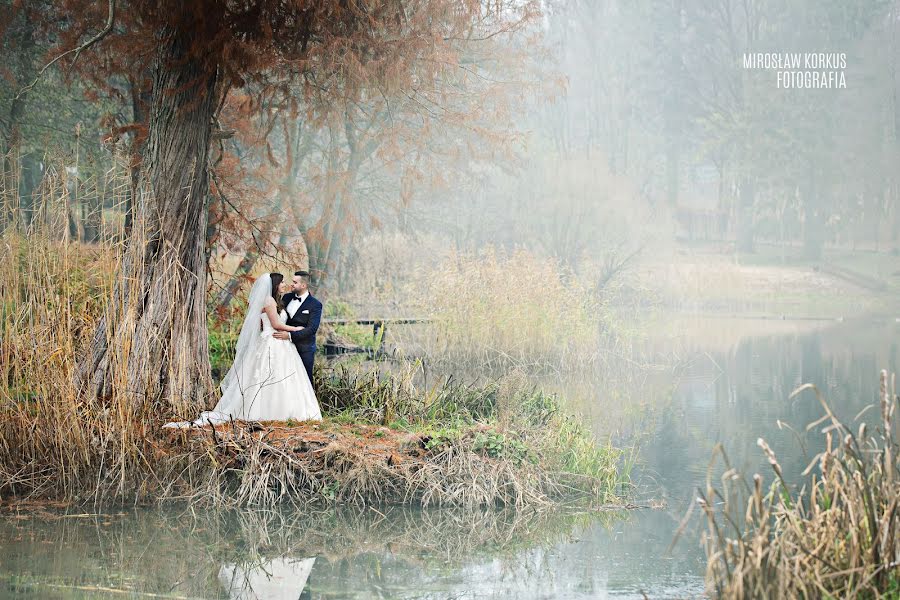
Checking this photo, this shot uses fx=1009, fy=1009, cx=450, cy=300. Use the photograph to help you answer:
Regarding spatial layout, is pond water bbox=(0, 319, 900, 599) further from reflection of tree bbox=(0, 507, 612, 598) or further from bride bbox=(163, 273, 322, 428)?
bride bbox=(163, 273, 322, 428)

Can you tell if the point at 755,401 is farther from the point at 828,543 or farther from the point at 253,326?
the point at 828,543

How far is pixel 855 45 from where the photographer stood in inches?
1501

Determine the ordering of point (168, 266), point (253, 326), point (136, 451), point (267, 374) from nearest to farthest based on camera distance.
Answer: point (136, 451)
point (168, 266)
point (267, 374)
point (253, 326)

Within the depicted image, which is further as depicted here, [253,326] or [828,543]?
[253,326]

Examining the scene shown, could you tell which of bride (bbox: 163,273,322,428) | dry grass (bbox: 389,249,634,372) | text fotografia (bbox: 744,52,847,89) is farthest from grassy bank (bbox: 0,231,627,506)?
text fotografia (bbox: 744,52,847,89)

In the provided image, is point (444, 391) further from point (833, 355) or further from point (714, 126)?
point (714, 126)

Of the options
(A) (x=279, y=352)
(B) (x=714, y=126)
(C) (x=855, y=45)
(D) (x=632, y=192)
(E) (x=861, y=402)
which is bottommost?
(E) (x=861, y=402)

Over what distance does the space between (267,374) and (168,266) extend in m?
1.38

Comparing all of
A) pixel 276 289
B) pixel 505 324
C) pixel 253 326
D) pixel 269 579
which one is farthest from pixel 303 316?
pixel 505 324

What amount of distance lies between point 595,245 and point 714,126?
1287cm

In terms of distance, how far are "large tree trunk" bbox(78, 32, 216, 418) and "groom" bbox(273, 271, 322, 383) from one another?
83 cm

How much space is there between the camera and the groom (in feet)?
29.3

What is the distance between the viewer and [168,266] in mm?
7730

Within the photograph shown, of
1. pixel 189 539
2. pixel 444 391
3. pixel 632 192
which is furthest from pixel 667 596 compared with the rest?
pixel 632 192
